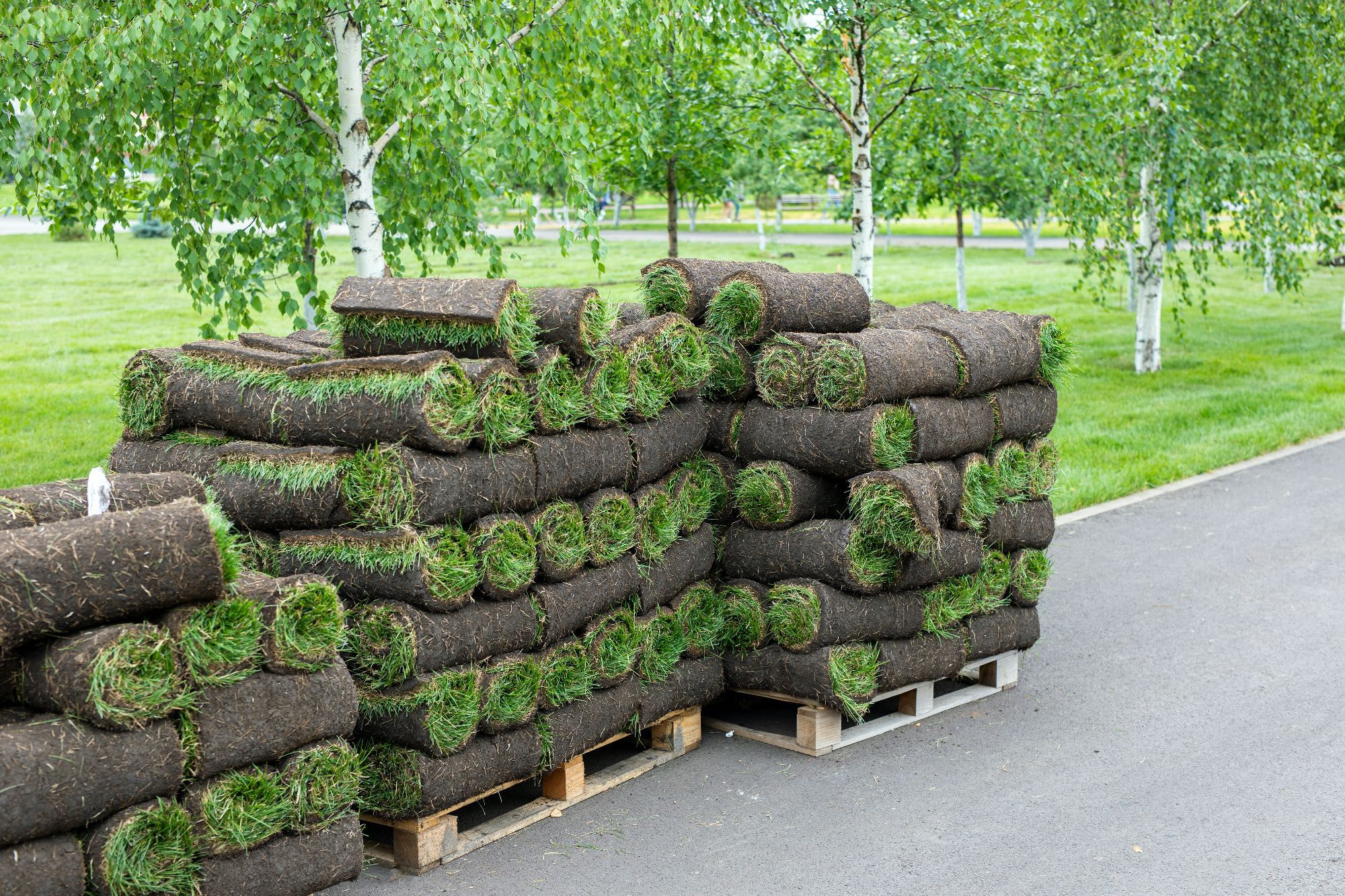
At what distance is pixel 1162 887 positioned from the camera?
482cm

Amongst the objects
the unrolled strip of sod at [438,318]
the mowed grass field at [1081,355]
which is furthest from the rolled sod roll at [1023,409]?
the unrolled strip of sod at [438,318]

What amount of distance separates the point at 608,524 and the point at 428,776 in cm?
132

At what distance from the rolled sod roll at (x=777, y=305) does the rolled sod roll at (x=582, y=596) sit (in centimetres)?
134

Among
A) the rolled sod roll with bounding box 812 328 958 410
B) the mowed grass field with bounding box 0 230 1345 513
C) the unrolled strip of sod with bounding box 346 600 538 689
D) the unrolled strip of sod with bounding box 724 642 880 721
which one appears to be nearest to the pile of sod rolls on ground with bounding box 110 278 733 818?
the unrolled strip of sod with bounding box 346 600 538 689

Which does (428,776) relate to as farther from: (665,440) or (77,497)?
(665,440)

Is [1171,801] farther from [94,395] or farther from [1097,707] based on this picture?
[94,395]

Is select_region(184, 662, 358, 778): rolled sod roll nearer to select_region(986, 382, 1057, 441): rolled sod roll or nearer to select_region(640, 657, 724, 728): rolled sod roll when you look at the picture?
select_region(640, 657, 724, 728): rolled sod roll

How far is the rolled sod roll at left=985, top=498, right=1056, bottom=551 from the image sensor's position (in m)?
6.74

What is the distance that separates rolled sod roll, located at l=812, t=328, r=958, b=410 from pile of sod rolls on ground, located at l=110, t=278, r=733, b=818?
656 millimetres

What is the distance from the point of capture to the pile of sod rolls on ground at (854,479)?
6.06 m

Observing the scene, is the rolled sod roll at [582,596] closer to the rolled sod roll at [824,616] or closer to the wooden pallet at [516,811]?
the wooden pallet at [516,811]

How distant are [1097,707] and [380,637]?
376 centimetres

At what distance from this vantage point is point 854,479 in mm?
6113

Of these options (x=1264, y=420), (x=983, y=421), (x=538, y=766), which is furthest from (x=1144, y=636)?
(x=1264, y=420)
